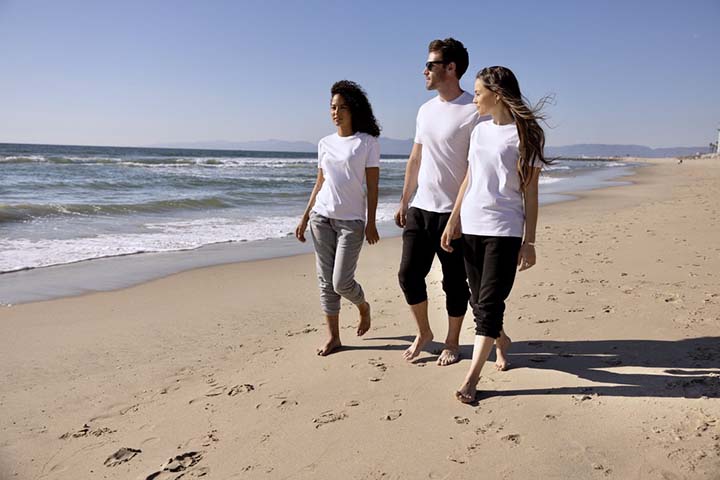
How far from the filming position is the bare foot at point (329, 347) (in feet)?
11.8

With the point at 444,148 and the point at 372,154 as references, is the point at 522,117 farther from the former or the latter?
the point at 372,154

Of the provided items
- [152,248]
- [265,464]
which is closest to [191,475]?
[265,464]

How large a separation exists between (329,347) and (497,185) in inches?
62.4

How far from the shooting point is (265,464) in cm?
230

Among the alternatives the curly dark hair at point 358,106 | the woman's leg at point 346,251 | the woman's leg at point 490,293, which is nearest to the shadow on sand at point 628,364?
the woman's leg at point 490,293

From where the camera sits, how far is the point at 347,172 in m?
3.46

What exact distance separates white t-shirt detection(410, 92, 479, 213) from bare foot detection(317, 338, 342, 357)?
43.4 inches

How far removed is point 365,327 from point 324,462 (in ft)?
5.26

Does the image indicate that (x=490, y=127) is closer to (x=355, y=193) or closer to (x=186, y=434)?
(x=355, y=193)

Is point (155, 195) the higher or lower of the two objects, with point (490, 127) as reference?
lower

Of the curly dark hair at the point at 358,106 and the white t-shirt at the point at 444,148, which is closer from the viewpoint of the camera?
the white t-shirt at the point at 444,148

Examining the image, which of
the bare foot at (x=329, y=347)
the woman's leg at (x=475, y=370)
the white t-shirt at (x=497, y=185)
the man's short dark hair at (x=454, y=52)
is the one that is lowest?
the bare foot at (x=329, y=347)

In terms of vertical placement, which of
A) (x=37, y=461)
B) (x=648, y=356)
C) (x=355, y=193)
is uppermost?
(x=355, y=193)

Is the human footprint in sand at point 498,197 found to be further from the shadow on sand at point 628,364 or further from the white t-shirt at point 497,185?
the shadow on sand at point 628,364
